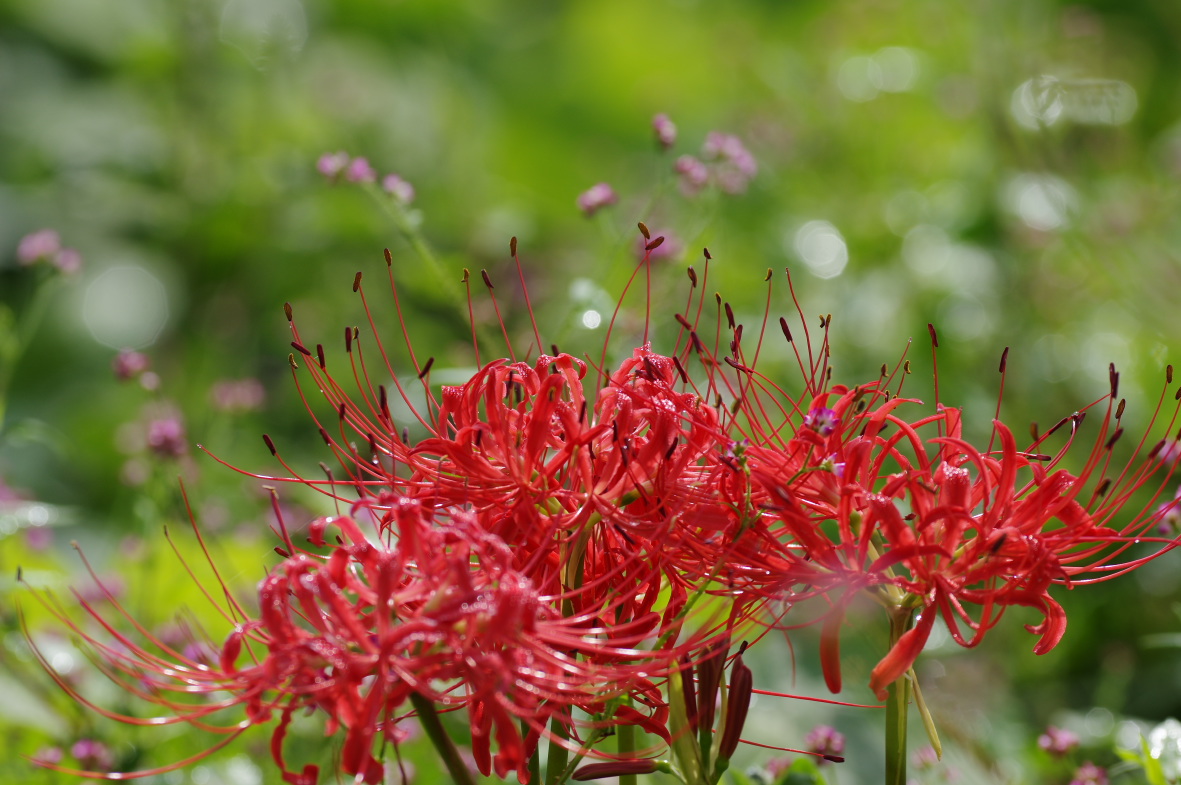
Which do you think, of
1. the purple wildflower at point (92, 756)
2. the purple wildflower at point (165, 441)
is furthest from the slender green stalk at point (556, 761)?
the purple wildflower at point (165, 441)

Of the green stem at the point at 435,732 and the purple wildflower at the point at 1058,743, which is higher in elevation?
the green stem at the point at 435,732

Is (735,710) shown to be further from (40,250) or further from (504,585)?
(40,250)

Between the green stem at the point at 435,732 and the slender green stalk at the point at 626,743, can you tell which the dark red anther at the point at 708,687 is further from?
the green stem at the point at 435,732

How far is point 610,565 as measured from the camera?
1020 millimetres

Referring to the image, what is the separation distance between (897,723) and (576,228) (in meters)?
2.80

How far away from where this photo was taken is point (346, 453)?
1.14 meters

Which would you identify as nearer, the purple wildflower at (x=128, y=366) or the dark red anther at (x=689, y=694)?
the dark red anther at (x=689, y=694)

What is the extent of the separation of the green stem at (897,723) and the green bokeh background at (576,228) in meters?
0.43

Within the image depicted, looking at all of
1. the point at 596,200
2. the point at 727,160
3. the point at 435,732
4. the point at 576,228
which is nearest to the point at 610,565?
the point at 435,732

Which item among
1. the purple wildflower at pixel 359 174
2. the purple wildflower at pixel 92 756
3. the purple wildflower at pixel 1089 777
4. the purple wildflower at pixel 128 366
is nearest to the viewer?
the purple wildflower at pixel 1089 777

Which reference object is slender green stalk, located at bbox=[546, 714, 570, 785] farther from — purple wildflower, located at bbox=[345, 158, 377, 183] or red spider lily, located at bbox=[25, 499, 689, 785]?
purple wildflower, located at bbox=[345, 158, 377, 183]

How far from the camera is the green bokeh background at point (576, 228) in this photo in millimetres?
1929

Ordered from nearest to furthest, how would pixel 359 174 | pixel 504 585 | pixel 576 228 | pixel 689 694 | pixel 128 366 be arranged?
pixel 504 585 < pixel 689 694 < pixel 359 174 < pixel 128 366 < pixel 576 228

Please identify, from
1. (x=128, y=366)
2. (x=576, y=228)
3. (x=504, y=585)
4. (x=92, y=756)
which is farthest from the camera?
(x=576, y=228)
